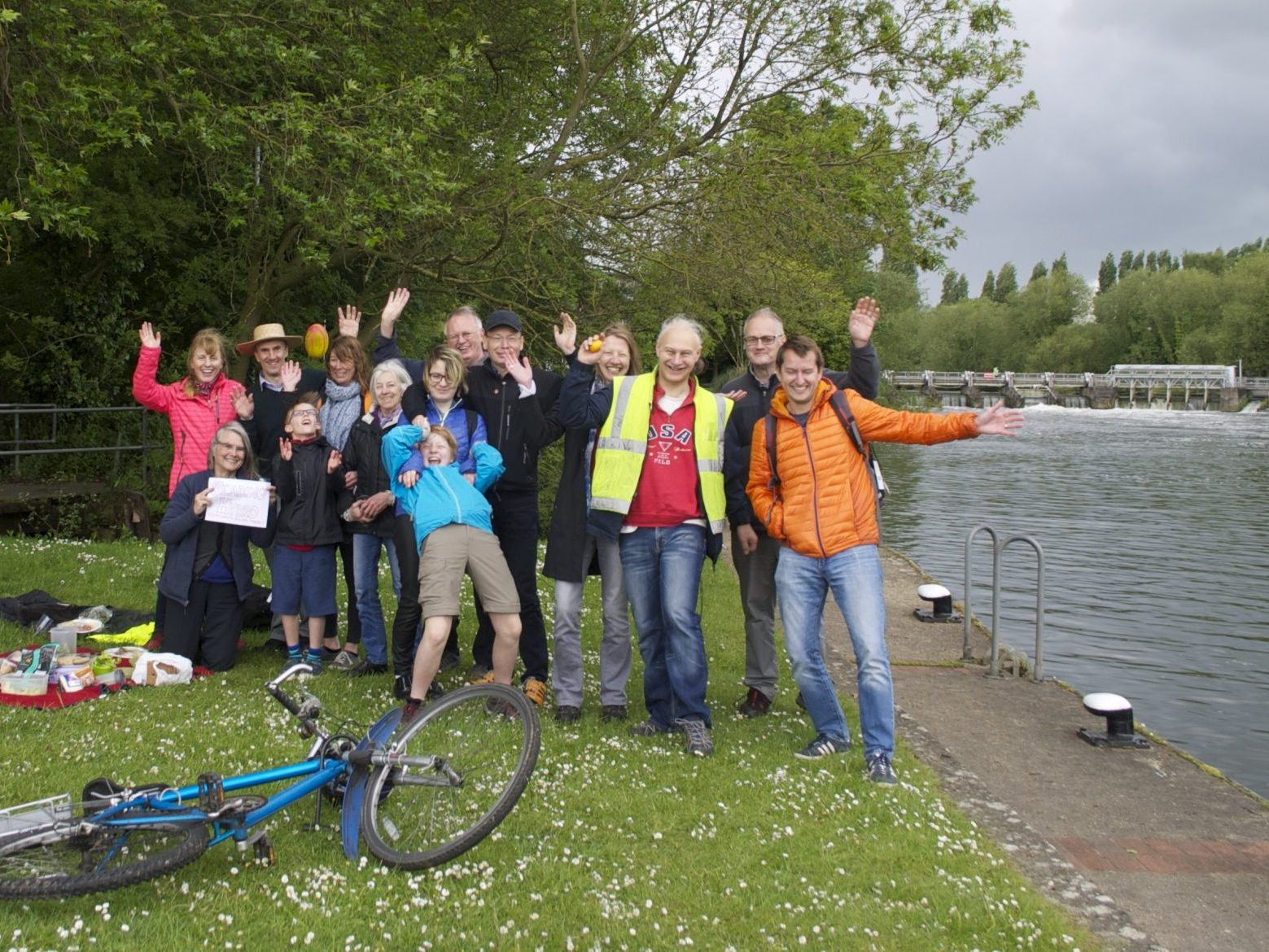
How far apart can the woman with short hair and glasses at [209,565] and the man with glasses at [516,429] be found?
5.67 feet

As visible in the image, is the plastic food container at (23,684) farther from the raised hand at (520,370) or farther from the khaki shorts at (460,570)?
the raised hand at (520,370)

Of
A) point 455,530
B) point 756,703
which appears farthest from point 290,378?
point 756,703

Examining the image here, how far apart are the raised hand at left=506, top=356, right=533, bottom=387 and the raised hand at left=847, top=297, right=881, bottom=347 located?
1.88 meters

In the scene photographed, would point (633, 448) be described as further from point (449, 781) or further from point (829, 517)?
point (449, 781)

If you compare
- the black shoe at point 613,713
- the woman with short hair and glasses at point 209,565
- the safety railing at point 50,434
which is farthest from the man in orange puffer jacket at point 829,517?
the safety railing at point 50,434

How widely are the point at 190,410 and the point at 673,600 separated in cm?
388

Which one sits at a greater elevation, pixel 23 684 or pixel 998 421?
pixel 998 421

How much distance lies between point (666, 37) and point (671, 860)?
1304cm

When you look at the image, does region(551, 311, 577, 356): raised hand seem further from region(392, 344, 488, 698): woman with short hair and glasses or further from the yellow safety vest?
region(392, 344, 488, 698): woman with short hair and glasses

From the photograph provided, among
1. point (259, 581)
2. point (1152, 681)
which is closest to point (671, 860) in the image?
point (259, 581)

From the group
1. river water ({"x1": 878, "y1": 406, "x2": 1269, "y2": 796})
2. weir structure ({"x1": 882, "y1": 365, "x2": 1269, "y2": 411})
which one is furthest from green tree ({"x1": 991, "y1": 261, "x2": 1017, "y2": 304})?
river water ({"x1": 878, "y1": 406, "x2": 1269, "y2": 796})

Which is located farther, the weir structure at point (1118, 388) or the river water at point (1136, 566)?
the weir structure at point (1118, 388)

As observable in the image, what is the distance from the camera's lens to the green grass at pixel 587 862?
411 cm

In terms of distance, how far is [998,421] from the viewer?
20.7 feet
